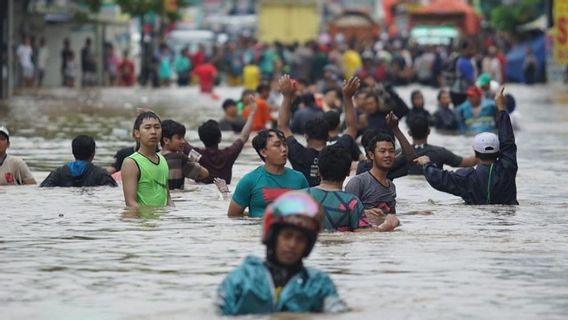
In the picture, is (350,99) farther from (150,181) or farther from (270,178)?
(270,178)

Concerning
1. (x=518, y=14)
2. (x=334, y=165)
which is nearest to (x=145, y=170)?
(x=334, y=165)

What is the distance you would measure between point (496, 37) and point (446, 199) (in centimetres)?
5989

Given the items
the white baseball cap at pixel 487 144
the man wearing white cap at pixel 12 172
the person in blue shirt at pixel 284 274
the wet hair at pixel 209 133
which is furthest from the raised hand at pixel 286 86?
the person in blue shirt at pixel 284 274

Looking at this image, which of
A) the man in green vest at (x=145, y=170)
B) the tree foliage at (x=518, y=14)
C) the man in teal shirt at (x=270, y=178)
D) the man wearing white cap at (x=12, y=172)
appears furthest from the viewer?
the tree foliage at (x=518, y=14)

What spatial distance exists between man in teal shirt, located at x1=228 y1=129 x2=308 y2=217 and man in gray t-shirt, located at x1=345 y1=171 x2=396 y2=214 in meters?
0.52

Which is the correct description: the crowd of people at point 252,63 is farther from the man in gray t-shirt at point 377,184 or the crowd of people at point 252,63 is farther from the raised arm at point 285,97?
the man in gray t-shirt at point 377,184

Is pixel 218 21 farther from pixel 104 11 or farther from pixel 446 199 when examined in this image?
pixel 446 199

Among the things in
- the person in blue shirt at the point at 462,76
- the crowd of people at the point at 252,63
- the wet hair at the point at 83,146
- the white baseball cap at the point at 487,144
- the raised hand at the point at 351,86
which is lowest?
the crowd of people at the point at 252,63

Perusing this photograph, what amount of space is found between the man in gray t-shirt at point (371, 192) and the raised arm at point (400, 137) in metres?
1.02

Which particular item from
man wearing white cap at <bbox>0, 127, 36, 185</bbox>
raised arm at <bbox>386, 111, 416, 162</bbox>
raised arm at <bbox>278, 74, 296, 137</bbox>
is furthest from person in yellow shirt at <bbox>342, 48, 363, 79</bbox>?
raised arm at <bbox>386, 111, 416, 162</bbox>

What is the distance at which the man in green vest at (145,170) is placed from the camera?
14.6 meters

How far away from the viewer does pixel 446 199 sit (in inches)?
693

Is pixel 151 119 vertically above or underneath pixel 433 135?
above

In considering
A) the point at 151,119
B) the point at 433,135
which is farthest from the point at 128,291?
the point at 433,135
